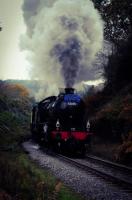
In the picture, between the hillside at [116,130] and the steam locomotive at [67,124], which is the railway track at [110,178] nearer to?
the hillside at [116,130]

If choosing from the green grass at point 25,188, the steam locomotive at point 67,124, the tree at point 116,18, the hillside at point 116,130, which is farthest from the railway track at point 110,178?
the tree at point 116,18

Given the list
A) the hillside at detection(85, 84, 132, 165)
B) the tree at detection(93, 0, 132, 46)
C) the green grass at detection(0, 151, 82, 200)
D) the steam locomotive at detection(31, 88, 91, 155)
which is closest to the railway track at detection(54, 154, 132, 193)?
the green grass at detection(0, 151, 82, 200)

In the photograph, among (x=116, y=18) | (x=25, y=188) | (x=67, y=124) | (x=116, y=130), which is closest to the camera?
(x=25, y=188)

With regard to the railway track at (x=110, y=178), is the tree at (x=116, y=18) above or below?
above

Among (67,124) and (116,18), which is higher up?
(116,18)

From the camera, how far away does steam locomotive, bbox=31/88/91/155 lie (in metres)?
23.8

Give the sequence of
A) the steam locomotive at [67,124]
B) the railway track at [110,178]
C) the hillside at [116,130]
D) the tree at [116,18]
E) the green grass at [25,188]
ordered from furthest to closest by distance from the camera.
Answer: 1. the tree at [116,18]
2. the steam locomotive at [67,124]
3. the hillside at [116,130]
4. the railway track at [110,178]
5. the green grass at [25,188]

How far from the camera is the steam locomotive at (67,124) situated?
2384cm

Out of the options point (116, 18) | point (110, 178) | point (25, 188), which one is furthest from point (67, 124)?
point (116, 18)

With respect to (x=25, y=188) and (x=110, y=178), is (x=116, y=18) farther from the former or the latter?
(x=25, y=188)

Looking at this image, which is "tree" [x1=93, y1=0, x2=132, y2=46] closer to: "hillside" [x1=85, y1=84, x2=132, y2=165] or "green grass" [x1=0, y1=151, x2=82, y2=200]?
"hillside" [x1=85, y1=84, x2=132, y2=165]

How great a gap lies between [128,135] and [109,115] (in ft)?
14.2

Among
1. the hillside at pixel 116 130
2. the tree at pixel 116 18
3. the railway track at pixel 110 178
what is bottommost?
the railway track at pixel 110 178

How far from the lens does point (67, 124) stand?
80.5 feet
